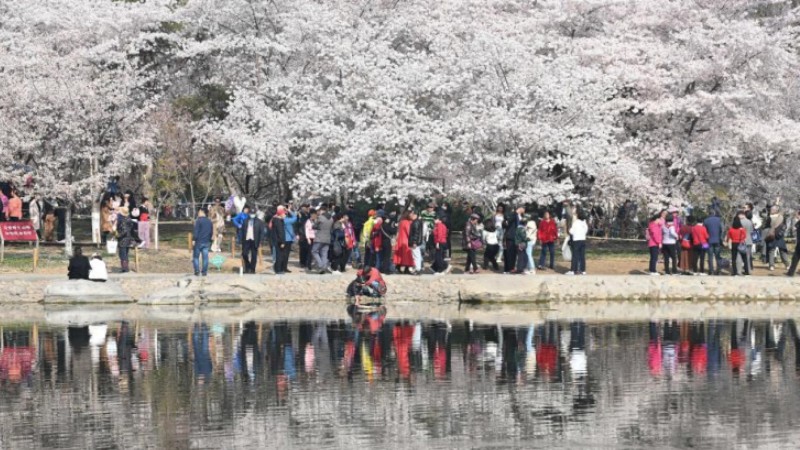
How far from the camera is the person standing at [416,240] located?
32562mm

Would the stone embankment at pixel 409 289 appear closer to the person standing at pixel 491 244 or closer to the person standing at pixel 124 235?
the person standing at pixel 124 235

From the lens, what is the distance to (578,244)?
109ft

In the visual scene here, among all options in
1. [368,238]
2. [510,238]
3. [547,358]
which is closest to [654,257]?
[510,238]

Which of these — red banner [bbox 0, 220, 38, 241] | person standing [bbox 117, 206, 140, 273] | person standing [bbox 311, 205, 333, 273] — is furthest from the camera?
red banner [bbox 0, 220, 38, 241]

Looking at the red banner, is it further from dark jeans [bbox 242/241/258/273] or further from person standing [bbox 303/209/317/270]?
person standing [bbox 303/209/317/270]

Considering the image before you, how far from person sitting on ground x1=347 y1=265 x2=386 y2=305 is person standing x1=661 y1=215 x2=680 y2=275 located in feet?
24.2

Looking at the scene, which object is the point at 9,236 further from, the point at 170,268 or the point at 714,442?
the point at 714,442

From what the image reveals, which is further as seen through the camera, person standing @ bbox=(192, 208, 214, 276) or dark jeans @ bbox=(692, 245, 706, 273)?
dark jeans @ bbox=(692, 245, 706, 273)

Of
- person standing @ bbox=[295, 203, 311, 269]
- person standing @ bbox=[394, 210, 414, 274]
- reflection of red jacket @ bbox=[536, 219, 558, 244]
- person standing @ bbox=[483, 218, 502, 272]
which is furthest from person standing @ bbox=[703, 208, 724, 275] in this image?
person standing @ bbox=[295, 203, 311, 269]

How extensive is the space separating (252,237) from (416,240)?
3.75 m

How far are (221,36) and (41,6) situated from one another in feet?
24.0

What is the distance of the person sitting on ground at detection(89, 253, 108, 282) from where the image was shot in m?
30.1

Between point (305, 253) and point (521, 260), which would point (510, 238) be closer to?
point (521, 260)

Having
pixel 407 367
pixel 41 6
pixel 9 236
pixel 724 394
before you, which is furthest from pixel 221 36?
pixel 724 394
